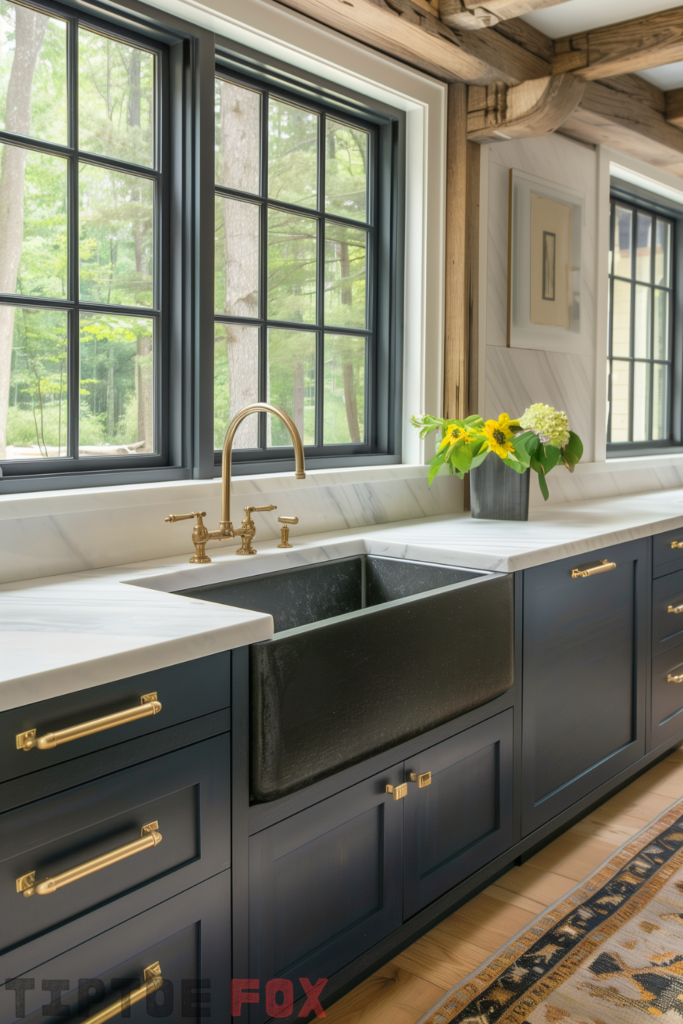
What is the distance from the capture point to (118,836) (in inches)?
47.8

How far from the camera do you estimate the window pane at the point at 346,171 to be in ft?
8.78

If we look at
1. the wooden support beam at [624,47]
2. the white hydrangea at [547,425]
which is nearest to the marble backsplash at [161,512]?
the white hydrangea at [547,425]

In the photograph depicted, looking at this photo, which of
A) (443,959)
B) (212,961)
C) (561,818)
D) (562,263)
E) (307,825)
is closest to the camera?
(212,961)

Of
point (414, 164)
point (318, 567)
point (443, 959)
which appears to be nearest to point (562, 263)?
point (414, 164)

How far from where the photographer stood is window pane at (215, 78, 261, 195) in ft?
7.76

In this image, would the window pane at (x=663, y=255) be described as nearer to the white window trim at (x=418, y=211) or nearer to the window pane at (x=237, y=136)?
the white window trim at (x=418, y=211)

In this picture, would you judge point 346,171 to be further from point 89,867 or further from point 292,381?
point 89,867

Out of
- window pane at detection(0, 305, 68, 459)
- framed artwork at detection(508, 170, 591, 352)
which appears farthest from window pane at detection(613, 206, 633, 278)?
window pane at detection(0, 305, 68, 459)

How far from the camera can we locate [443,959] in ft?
6.06

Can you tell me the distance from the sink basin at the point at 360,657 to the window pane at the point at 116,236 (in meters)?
0.82

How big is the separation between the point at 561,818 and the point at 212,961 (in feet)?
4.23

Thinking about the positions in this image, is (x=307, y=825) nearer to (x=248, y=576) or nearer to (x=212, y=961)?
(x=212, y=961)

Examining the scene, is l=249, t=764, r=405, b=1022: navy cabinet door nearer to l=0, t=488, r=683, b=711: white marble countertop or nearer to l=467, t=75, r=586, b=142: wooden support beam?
l=0, t=488, r=683, b=711: white marble countertop

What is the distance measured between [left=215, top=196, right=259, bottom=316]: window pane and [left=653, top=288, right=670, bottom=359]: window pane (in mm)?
2814
